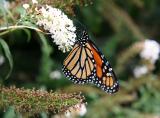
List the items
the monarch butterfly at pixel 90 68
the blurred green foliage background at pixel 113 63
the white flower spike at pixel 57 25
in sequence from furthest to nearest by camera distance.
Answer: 1. the blurred green foliage background at pixel 113 63
2. the monarch butterfly at pixel 90 68
3. the white flower spike at pixel 57 25

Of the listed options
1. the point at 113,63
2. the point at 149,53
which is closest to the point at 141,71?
the point at 149,53

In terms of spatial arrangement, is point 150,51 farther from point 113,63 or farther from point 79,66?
point 79,66

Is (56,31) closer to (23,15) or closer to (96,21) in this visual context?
(23,15)

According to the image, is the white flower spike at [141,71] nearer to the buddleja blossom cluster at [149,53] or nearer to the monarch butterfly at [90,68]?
the buddleja blossom cluster at [149,53]

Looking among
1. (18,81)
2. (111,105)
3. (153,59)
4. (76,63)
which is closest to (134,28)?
(153,59)

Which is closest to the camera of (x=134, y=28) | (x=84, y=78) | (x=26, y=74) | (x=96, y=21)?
(x=84, y=78)

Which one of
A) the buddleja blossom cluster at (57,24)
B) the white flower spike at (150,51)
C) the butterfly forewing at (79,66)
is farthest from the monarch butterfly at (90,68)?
the white flower spike at (150,51)

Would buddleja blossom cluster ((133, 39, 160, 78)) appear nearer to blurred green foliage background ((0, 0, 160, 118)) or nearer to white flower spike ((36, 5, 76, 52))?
blurred green foliage background ((0, 0, 160, 118))

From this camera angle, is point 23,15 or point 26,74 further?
point 26,74
